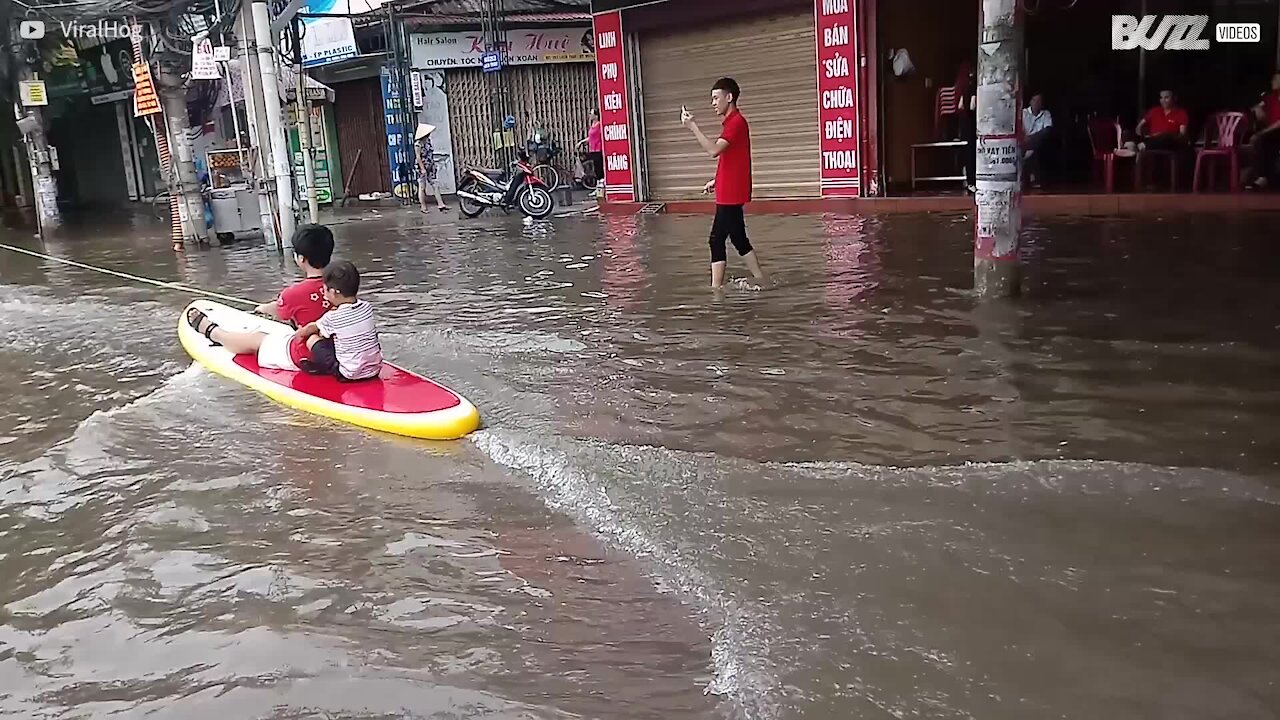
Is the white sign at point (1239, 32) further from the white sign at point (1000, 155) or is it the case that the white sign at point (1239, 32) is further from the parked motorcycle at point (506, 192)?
the parked motorcycle at point (506, 192)

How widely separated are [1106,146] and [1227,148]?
199 centimetres

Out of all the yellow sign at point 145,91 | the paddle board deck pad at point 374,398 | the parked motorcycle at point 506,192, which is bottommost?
the paddle board deck pad at point 374,398

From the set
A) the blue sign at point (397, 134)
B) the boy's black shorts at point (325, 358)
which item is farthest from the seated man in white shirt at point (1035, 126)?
the blue sign at point (397, 134)

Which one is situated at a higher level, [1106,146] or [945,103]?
[945,103]

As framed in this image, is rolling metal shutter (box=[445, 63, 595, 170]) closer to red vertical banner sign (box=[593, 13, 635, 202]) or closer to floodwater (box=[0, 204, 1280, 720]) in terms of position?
red vertical banner sign (box=[593, 13, 635, 202])

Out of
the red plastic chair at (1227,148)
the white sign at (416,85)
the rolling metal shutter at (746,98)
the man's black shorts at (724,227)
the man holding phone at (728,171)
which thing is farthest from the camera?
the white sign at (416,85)

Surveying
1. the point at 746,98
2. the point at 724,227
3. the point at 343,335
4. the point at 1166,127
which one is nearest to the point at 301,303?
the point at 343,335

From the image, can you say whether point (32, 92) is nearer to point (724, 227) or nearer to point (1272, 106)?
point (724, 227)

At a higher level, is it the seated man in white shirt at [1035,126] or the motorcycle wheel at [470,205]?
the seated man in white shirt at [1035,126]

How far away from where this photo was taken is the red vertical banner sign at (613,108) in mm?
17578

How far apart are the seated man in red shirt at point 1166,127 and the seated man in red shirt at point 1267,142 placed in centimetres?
81

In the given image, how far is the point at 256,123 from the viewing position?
45.3 ft

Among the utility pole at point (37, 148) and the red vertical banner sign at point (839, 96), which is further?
the utility pole at point (37, 148)

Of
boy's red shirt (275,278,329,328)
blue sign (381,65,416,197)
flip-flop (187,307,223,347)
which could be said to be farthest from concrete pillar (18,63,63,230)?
boy's red shirt (275,278,329,328)
